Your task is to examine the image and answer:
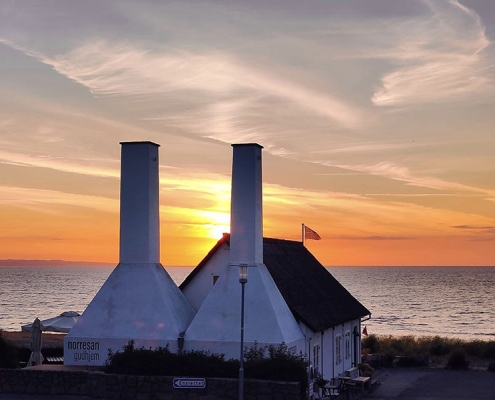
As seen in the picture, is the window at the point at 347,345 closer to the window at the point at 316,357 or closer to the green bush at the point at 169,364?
the window at the point at 316,357

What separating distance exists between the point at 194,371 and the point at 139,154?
7876 millimetres

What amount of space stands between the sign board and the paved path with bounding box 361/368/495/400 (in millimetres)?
8264

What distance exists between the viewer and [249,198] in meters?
26.6

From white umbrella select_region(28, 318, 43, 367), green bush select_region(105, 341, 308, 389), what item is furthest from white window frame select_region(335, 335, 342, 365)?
white umbrella select_region(28, 318, 43, 367)

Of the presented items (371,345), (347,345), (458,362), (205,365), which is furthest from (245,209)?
(371,345)

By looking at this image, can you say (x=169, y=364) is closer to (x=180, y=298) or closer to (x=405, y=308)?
(x=180, y=298)

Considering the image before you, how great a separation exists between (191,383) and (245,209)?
6756 millimetres

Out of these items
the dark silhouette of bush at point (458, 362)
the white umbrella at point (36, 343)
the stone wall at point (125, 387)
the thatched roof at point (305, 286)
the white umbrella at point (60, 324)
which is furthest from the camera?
the dark silhouette of bush at point (458, 362)

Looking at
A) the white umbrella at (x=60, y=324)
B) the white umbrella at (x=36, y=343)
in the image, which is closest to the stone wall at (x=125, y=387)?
the white umbrella at (x=36, y=343)

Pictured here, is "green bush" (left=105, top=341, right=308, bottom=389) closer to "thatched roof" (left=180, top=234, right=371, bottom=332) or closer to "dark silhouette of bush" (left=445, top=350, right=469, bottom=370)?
"thatched roof" (left=180, top=234, right=371, bottom=332)

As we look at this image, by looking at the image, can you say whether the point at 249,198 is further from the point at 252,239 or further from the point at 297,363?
the point at 297,363

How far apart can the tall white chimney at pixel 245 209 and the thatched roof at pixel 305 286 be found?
2105 millimetres

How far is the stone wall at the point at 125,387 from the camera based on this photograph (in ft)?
70.5

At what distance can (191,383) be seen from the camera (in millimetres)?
21812
